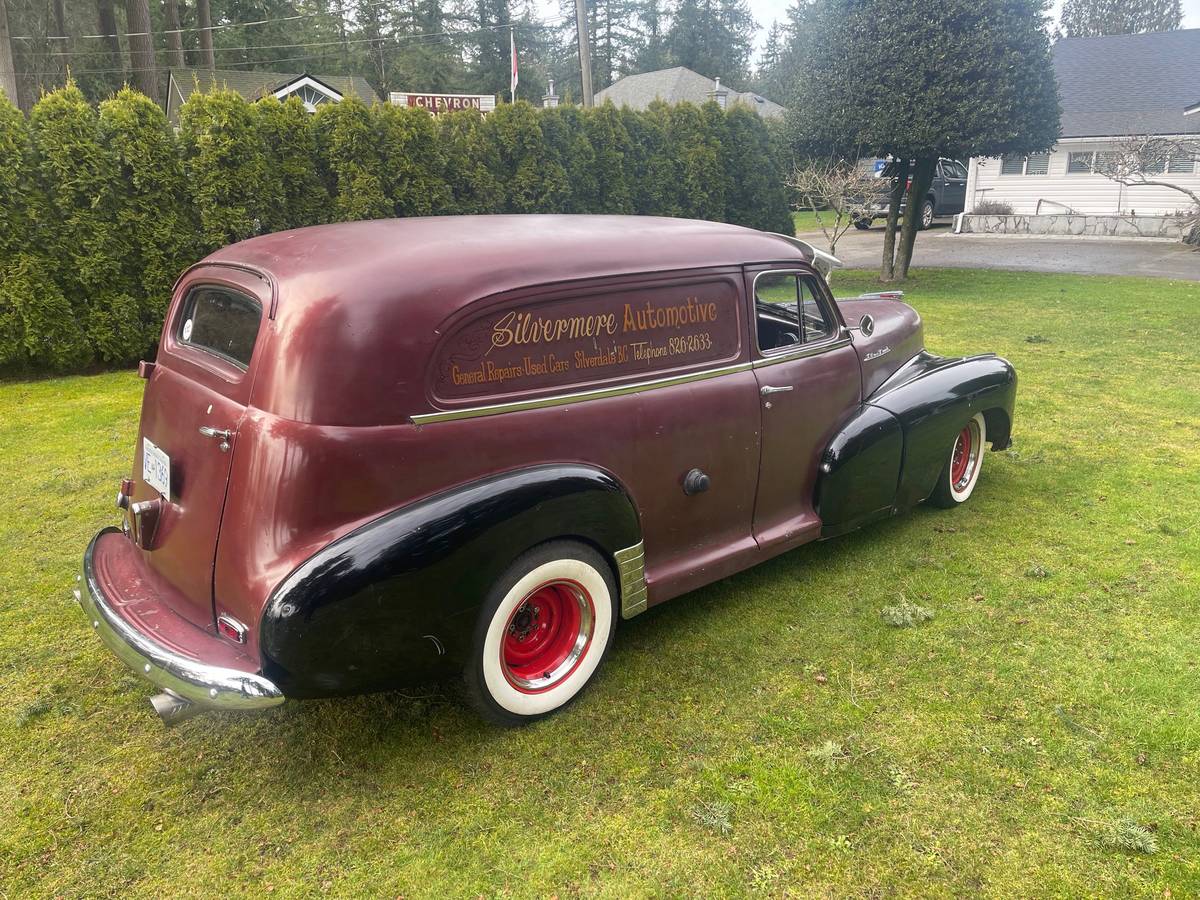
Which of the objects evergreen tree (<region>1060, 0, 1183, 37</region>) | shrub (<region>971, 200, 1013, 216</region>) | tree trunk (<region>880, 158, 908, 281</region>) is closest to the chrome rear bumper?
tree trunk (<region>880, 158, 908, 281</region>)

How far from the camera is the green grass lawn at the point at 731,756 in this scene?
237cm

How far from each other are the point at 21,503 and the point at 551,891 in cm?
459

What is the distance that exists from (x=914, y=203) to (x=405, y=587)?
14.0 m

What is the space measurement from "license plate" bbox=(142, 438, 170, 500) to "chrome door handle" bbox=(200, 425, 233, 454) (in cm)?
33

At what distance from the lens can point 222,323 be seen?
3059mm

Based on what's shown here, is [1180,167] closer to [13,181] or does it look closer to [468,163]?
[468,163]

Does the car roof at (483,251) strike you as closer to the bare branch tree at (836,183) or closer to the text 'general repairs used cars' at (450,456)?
the text 'general repairs used cars' at (450,456)

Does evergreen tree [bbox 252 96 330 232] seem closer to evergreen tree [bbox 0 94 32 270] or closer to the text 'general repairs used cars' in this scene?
evergreen tree [bbox 0 94 32 270]

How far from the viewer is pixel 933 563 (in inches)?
167

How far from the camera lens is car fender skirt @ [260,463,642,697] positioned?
2.40m

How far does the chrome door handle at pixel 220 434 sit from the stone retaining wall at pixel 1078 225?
2481 cm

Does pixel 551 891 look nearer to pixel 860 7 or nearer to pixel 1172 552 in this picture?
pixel 1172 552

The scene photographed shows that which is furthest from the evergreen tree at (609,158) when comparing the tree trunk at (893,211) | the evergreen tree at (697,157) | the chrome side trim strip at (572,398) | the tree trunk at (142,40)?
the tree trunk at (142,40)

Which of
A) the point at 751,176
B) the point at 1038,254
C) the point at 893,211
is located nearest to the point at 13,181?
the point at 751,176
